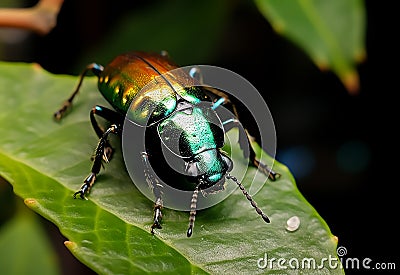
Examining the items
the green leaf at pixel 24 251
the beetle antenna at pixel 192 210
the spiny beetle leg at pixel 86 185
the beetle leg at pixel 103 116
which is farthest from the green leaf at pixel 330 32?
the green leaf at pixel 24 251

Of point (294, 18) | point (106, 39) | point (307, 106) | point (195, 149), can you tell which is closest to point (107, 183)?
point (195, 149)

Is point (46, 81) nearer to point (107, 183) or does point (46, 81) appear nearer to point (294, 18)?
point (107, 183)

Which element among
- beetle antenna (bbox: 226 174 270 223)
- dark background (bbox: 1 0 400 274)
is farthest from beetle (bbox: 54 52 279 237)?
dark background (bbox: 1 0 400 274)

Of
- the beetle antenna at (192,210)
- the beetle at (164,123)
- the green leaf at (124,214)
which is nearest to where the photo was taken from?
the green leaf at (124,214)

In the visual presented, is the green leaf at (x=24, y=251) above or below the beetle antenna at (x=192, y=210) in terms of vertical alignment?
below

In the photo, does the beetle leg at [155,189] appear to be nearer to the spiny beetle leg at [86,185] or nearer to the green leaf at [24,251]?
the spiny beetle leg at [86,185]

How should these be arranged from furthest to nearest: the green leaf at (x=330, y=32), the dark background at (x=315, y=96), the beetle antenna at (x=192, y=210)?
the dark background at (x=315, y=96) < the green leaf at (x=330, y=32) < the beetle antenna at (x=192, y=210)

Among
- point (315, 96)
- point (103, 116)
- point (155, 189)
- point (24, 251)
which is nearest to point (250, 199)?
point (155, 189)

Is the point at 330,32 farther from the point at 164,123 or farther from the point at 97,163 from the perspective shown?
the point at 97,163
